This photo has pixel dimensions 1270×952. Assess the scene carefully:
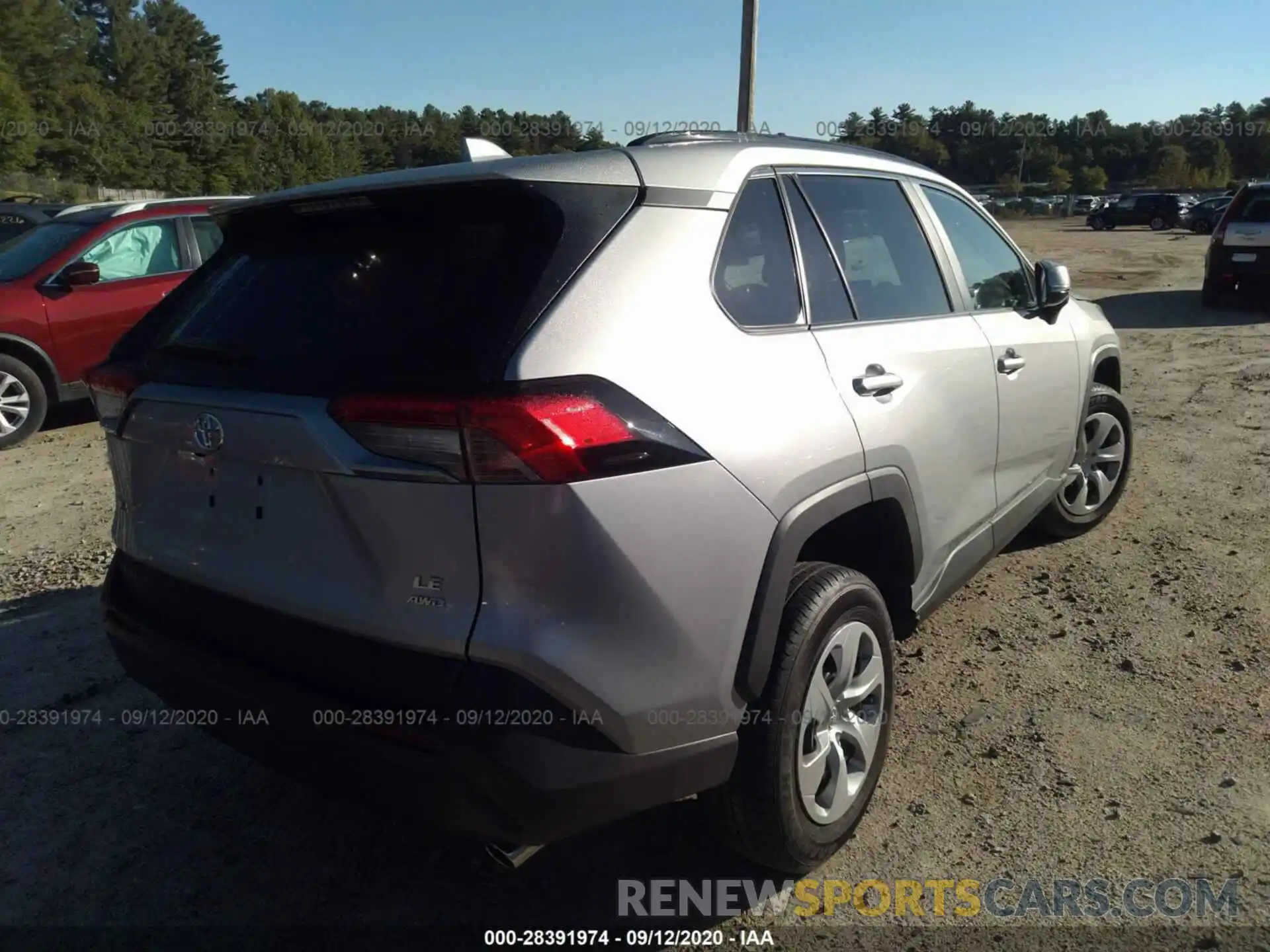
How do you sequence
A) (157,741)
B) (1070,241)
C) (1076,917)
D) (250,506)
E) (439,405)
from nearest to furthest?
(439,405), (250,506), (1076,917), (157,741), (1070,241)

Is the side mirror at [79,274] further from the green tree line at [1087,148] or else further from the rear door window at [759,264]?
the green tree line at [1087,148]

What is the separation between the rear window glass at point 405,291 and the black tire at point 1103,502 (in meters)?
3.30

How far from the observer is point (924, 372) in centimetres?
301

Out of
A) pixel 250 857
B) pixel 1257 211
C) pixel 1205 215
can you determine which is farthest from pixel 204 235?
pixel 1205 215

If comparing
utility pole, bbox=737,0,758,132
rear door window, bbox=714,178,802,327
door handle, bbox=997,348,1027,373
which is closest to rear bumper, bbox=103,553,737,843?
rear door window, bbox=714,178,802,327

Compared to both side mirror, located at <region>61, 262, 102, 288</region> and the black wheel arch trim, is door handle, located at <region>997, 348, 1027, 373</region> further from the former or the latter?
side mirror, located at <region>61, 262, 102, 288</region>

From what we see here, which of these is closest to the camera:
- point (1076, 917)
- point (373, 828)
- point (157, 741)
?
point (1076, 917)

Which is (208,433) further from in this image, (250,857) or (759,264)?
(759,264)

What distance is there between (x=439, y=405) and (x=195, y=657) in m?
0.99

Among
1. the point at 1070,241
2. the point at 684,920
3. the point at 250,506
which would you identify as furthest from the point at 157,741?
the point at 1070,241

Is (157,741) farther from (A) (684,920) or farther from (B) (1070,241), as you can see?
(B) (1070,241)

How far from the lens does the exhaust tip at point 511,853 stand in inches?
82.5

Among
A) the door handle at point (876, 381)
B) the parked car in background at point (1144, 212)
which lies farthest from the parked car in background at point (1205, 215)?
the door handle at point (876, 381)

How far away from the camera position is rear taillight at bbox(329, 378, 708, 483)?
73.6 inches
